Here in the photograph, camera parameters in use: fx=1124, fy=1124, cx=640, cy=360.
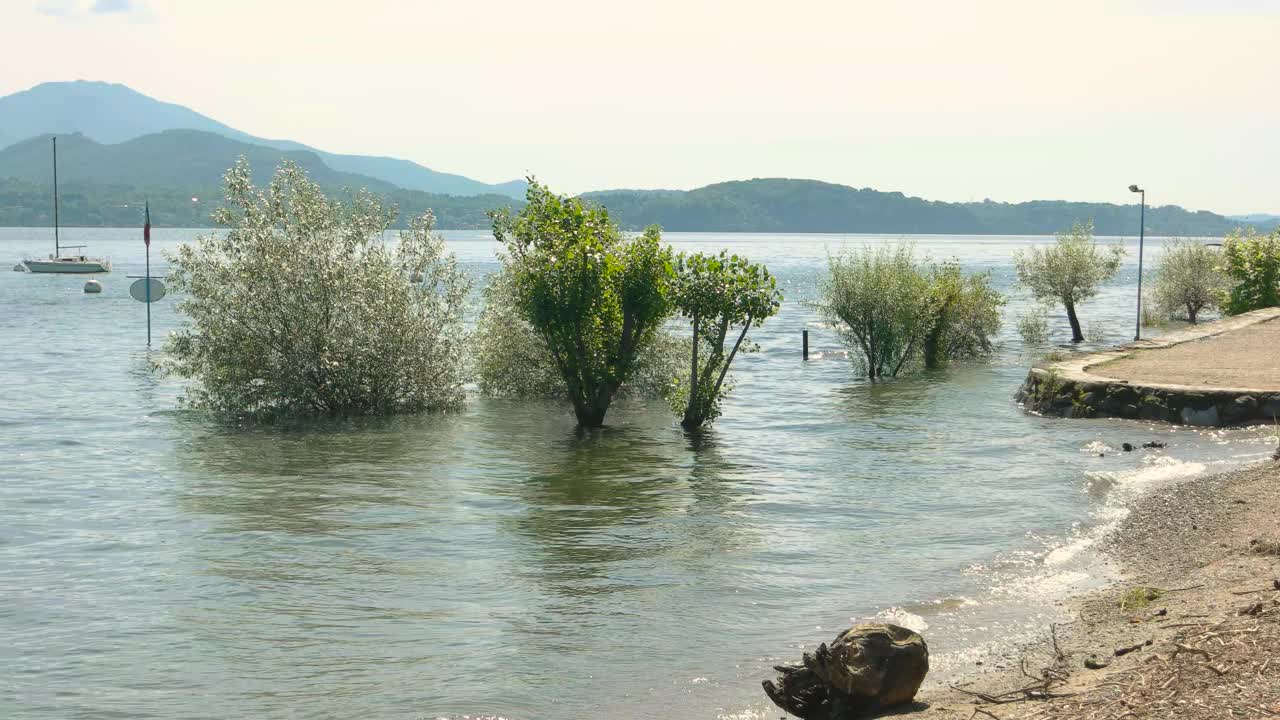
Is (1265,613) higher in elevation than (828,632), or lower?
higher

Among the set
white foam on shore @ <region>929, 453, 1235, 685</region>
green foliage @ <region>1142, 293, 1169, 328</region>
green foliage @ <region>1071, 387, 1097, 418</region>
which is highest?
green foliage @ <region>1142, 293, 1169, 328</region>

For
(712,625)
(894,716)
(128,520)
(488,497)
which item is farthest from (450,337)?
(894,716)

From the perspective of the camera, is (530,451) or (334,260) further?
(334,260)

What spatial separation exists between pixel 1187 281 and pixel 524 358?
5003 centimetres

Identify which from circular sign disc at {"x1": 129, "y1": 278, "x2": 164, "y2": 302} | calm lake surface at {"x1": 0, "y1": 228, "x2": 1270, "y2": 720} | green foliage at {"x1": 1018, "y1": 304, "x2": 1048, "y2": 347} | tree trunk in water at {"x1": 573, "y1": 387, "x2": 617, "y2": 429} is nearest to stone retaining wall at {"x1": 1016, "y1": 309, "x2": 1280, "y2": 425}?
calm lake surface at {"x1": 0, "y1": 228, "x2": 1270, "y2": 720}

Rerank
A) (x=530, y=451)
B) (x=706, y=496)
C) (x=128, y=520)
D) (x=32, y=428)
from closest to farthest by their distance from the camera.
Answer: (x=128, y=520) → (x=706, y=496) → (x=530, y=451) → (x=32, y=428)

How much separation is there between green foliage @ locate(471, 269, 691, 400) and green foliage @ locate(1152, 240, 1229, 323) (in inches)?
1794

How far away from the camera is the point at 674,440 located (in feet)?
102

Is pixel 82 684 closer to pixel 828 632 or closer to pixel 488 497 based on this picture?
pixel 828 632

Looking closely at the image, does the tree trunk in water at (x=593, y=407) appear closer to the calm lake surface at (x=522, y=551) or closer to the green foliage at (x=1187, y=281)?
the calm lake surface at (x=522, y=551)

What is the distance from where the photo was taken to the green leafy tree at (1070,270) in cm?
6191

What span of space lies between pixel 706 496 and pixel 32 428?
2286 centimetres

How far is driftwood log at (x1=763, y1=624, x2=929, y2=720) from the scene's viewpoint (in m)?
9.27

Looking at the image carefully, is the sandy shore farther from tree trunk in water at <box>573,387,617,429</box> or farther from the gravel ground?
tree trunk in water at <box>573,387,617,429</box>
